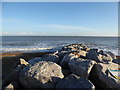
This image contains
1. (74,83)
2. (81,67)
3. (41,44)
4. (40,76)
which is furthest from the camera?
(41,44)

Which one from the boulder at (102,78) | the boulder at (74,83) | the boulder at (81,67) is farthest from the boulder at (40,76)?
the boulder at (102,78)

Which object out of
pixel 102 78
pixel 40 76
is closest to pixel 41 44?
pixel 40 76

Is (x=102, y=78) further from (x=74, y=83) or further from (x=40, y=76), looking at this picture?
(x=40, y=76)

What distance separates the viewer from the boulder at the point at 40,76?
3.37 meters

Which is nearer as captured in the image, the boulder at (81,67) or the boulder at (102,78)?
the boulder at (102,78)

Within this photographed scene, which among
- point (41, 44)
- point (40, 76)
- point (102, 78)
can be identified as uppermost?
point (41, 44)

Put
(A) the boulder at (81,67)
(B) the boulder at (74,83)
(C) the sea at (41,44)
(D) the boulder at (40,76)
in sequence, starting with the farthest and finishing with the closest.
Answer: (C) the sea at (41,44) → (A) the boulder at (81,67) → (D) the boulder at (40,76) → (B) the boulder at (74,83)

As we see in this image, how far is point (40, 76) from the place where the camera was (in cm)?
342

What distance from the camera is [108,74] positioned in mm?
3643

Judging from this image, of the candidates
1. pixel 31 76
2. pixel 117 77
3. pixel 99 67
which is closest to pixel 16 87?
pixel 31 76

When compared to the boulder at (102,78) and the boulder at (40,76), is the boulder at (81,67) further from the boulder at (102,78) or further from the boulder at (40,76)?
the boulder at (40,76)

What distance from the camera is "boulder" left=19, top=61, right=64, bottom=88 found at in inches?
133

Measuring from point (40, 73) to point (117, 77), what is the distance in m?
2.33

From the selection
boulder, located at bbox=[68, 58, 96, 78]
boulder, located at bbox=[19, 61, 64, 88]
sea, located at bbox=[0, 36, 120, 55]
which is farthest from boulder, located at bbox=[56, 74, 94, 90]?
sea, located at bbox=[0, 36, 120, 55]
